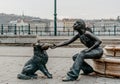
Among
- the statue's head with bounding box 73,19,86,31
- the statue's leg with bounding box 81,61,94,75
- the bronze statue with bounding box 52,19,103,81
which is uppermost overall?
the statue's head with bounding box 73,19,86,31

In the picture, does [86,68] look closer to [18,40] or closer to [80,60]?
[80,60]

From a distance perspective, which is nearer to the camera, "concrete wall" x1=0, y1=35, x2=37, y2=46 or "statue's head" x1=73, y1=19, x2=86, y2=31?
"statue's head" x1=73, y1=19, x2=86, y2=31

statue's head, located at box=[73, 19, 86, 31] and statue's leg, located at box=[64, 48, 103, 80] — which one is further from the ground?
statue's head, located at box=[73, 19, 86, 31]

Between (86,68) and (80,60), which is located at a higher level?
(80,60)

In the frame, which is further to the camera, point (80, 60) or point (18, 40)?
point (18, 40)

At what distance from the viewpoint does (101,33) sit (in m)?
35.7

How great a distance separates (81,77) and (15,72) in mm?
2295

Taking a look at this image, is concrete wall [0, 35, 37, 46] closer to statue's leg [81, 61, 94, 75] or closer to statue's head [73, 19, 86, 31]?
statue's leg [81, 61, 94, 75]

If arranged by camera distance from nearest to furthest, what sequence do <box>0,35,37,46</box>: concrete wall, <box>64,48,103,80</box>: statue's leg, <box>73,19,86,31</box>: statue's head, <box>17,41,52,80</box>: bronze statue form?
1. <box>64,48,103,80</box>: statue's leg
2. <box>17,41,52,80</box>: bronze statue
3. <box>73,19,86,31</box>: statue's head
4. <box>0,35,37,46</box>: concrete wall

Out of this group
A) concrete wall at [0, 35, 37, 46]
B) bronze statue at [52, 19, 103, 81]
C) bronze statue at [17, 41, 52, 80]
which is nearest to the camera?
bronze statue at [17, 41, 52, 80]

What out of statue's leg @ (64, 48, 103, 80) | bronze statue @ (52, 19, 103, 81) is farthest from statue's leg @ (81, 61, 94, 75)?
statue's leg @ (64, 48, 103, 80)

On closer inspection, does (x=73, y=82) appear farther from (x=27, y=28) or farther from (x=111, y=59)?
(x=27, y=28)

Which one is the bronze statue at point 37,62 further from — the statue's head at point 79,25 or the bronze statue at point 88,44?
the statue's head at point 79,25

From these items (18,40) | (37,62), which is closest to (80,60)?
(37,62)
